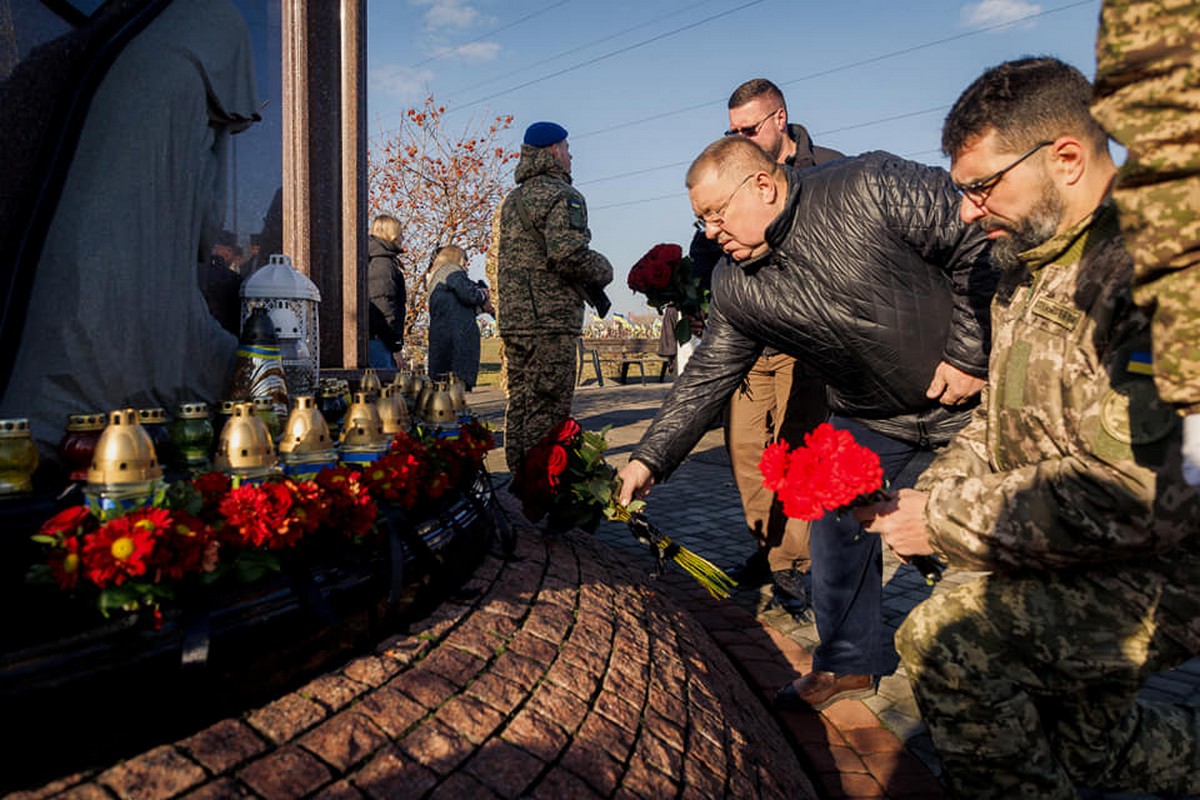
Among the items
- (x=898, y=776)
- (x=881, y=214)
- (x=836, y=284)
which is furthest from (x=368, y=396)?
(x=898, y=776)

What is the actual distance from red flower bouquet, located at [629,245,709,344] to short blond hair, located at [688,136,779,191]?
84.7 inches

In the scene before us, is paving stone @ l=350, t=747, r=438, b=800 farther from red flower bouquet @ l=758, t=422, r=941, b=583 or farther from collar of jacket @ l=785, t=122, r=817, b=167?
collar of jacket @ l=785, t=122, r=817, b=167

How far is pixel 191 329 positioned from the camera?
3.09 metres

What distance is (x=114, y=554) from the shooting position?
158 centimetres

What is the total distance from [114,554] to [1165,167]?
1979mm

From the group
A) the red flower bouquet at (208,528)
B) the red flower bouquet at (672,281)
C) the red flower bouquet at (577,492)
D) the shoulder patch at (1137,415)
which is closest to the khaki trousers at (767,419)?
the red flower bouquet at (672,281)

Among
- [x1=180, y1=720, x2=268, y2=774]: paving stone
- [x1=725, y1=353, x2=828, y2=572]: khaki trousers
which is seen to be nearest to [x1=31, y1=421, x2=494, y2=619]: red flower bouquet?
[x1=180, y1=720, x2=268, y2=774]: paving stone

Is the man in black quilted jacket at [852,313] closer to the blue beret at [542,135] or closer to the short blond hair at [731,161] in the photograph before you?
the short blond hair at [731,161]

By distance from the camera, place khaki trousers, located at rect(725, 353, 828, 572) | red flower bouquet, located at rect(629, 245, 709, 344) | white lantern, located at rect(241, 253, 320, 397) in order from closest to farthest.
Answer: white lantern, located at rect(241, 253, 320, 397) → khaki trousers, located at rect(725, 353, 828, 572) → red flower bouquet, located at rect(629, 245, 709, 344)

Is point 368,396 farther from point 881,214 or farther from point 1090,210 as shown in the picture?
point 1090,210

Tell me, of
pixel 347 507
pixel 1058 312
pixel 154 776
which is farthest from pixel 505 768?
pixel 1058 312

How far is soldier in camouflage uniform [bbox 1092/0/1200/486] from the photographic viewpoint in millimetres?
1081

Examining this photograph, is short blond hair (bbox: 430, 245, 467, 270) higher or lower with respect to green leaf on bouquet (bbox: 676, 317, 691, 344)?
higher

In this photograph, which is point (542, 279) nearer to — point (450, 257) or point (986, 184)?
point (450, 257)
